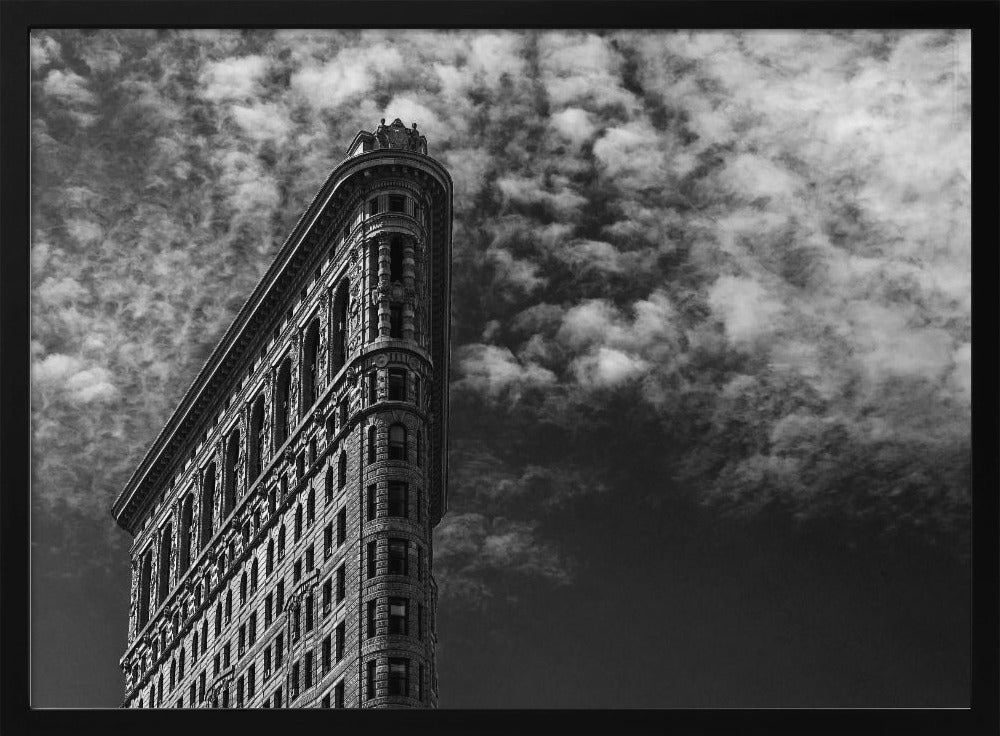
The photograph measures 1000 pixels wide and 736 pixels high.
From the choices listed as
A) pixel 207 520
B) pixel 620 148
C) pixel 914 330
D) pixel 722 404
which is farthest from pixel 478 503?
pixel 207 520

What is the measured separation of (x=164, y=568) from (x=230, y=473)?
11178 millimetres

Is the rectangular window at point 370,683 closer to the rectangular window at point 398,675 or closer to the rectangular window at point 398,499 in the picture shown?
the rectangular window at point 398,675

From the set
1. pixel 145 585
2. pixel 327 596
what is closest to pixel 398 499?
pixel 145 585

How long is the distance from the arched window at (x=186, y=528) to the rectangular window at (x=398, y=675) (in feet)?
35.4

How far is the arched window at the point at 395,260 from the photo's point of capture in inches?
1524

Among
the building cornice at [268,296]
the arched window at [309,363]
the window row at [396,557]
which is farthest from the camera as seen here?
the arched window at [309,363]

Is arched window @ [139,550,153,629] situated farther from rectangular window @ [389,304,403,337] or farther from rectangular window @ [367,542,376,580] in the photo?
rectangular window @ [389,304,403,337]

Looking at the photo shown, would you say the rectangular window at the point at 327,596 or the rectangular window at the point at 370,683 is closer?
the rectangular window at the point at 370,683

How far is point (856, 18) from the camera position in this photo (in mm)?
14148

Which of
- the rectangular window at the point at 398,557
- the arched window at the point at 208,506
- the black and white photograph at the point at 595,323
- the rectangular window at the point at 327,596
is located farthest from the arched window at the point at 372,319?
the black and white photograph at the point at 595,323

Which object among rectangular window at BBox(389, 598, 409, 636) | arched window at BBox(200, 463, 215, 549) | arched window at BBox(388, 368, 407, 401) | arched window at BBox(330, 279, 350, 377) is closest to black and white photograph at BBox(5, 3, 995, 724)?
rectangular window at BBox(389, 598, 409, 636)

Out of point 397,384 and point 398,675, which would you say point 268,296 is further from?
point 397,384

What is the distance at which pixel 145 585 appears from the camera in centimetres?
3244

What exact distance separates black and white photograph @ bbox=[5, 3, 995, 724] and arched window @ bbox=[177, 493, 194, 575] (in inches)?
745
